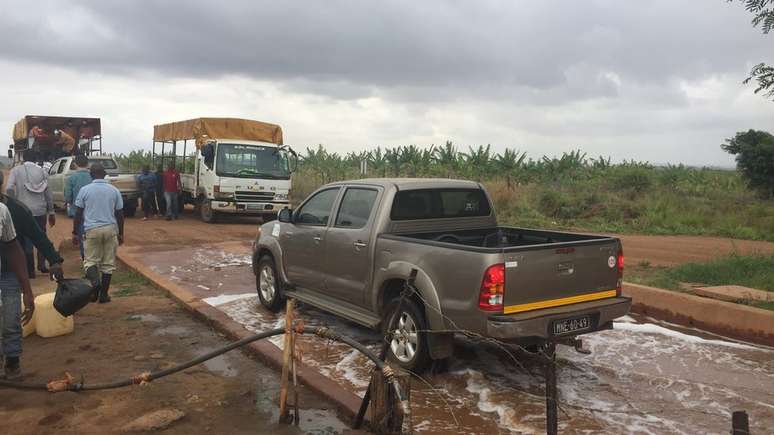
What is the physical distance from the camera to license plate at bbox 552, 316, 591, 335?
495cm

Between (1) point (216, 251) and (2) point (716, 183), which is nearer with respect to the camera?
(1) point (216, 251)

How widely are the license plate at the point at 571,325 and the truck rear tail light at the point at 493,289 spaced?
53 cm

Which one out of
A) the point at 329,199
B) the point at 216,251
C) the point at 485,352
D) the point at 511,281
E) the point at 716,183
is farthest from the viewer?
the point at 716,183

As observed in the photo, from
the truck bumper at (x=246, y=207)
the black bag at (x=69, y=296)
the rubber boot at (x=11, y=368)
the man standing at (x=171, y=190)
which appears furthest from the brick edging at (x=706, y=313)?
the man standing at (x=171, y=190)

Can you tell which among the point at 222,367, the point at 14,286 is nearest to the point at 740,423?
the point at 222,367

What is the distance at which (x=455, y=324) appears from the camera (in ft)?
16.3

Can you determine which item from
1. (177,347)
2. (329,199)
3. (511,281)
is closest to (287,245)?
(329,199)

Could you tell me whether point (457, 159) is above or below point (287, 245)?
above

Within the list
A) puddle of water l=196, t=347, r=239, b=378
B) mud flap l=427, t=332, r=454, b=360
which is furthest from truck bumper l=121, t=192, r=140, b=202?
mud flap l=427, t=332, r=454, b=360

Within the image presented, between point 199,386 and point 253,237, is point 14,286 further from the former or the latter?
point 253,237

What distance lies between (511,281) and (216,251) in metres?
8.91

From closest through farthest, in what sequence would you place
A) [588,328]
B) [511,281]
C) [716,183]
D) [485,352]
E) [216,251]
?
[511,281]
[588,328]
[485,352]
[216,251]
[716,183]

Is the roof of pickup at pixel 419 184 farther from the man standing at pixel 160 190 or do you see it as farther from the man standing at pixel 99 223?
the man standing at pixel 160 190

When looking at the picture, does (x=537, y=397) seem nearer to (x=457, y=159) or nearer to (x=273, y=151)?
(x=273, y=151)
